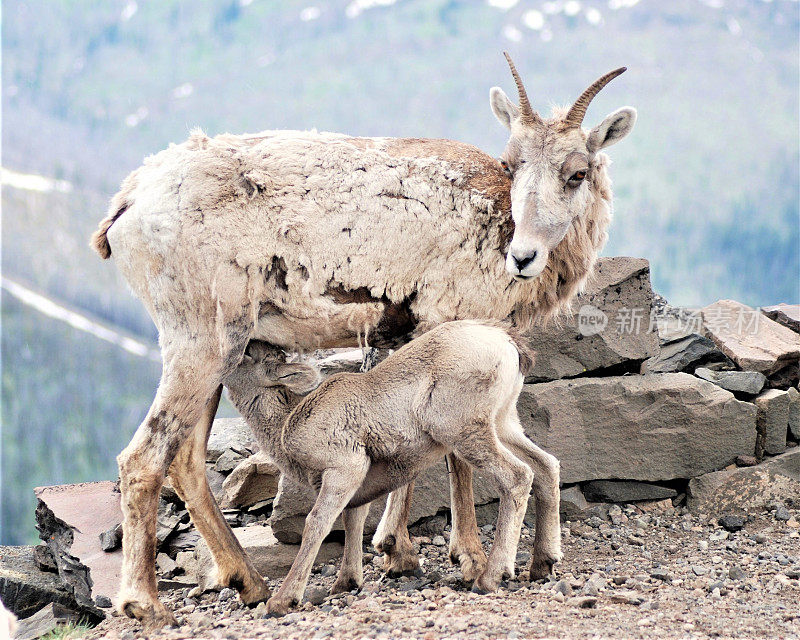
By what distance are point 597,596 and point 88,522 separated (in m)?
4.68

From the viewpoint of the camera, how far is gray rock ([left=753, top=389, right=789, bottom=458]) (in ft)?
22.8

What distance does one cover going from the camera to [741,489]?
6734mm

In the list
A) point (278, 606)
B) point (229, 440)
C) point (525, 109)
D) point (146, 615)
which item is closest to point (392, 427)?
point (278, 606)

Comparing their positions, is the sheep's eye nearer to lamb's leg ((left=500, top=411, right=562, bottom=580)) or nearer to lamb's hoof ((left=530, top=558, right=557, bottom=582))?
lamb's leg ((left=500, top=411, right=562, bottom=580))

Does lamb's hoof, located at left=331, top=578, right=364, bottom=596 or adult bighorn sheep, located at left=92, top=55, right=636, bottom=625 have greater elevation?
adult bighorn sheep, located at left=92, top=55, right=636, bottom=625

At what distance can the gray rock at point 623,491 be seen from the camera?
6.73m

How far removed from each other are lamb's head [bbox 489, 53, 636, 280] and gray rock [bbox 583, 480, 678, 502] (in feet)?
8.35

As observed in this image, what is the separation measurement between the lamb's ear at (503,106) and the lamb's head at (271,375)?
84.3 inches

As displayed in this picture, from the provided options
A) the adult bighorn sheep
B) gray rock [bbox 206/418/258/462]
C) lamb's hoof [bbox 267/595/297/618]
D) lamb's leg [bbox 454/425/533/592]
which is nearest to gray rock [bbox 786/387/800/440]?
the adult bighorn sheep

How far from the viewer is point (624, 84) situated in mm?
12719

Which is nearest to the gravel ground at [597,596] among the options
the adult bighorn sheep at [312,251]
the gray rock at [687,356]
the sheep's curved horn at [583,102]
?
the adult bighorn sheep at [312,251]

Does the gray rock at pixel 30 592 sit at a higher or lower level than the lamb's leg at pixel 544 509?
lower

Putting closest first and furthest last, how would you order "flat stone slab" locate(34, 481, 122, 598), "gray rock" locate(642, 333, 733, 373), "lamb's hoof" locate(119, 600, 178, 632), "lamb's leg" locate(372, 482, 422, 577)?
"lamb's hoof" locate(119, 600, 178, 632), "lamb's leg" locate(372, 482, 422, 577), "flat stone slab" locate(34, 481, 122, 598), "gray rock" locate(642, 333, 733, 373)

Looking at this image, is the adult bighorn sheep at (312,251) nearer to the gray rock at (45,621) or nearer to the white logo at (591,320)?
the white logo at (591,320)
